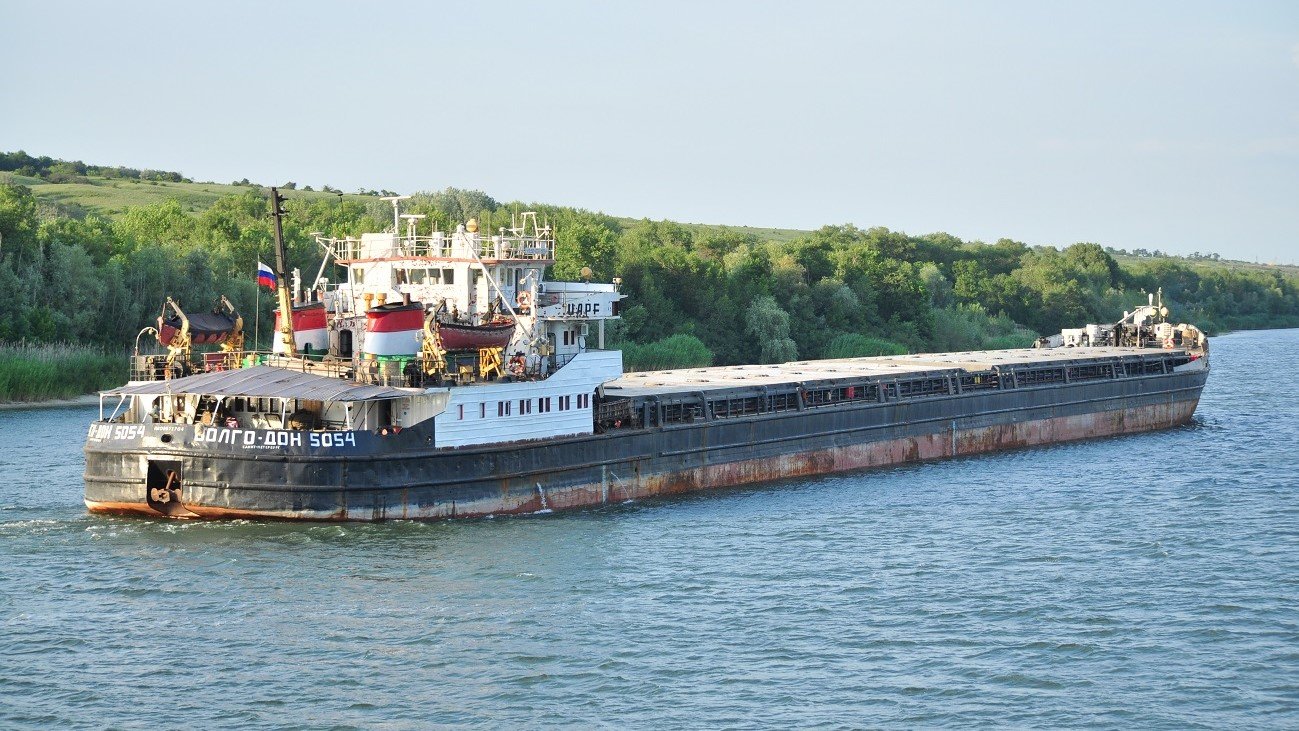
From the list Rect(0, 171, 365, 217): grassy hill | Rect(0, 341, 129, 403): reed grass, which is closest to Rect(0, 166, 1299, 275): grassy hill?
Rect(0, 171, 365, 217): grassy hill

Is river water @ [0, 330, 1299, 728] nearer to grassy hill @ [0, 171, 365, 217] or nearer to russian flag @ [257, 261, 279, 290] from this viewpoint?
russian flag @ [257, 261, 279, 290]

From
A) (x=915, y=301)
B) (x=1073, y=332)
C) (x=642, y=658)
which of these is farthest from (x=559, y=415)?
(x=915, y=301)

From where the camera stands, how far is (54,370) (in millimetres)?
62812

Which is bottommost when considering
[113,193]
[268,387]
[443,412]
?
[443,412]

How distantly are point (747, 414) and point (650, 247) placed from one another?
53.7 m

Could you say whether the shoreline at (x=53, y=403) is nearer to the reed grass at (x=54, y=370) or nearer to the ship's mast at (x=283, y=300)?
the reed grass at (x=54, y=370)

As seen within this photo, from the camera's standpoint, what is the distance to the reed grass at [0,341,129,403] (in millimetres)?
61031

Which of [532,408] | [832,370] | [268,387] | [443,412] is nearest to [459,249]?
[532,408]

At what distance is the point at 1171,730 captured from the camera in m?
21.6

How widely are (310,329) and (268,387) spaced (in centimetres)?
505

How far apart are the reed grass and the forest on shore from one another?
0.18m

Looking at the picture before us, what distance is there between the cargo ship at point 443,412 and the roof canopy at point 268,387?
A: 0.31 feet

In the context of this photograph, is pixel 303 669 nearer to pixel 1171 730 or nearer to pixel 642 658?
pixel 642 658

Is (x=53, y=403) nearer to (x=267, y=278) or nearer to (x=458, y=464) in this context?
(x=267, y=278)
